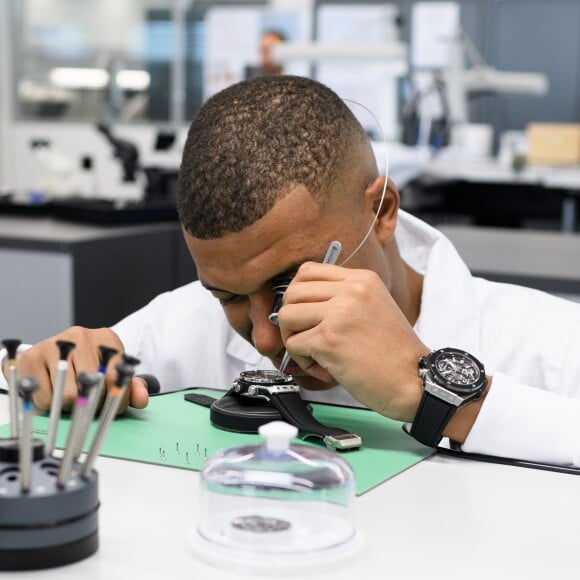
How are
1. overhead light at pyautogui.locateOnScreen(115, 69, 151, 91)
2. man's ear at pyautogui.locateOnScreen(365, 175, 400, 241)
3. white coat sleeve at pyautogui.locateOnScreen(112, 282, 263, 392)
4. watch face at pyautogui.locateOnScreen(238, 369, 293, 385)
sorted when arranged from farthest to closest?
overhead light at pyautogui.locateOnScreen(115, 69, 151, 91) < white coat sleeve at pyautogui.locateOnScreen(112, 282, 263, 392) < man's ear at pyautogui.locateOnScreen(365, 175, 400, 241) < watch face at pyautogui.locateOnScreen(238, 369, 293, 385)

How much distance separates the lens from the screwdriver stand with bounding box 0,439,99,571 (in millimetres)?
628

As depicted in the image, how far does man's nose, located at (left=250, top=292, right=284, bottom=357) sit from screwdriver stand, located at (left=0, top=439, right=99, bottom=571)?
0.44 meters

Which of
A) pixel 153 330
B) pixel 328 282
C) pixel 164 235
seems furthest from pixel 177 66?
pixel 328 282

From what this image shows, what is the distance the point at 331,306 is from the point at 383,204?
319 millimetres

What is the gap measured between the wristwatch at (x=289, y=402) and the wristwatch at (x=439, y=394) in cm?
7

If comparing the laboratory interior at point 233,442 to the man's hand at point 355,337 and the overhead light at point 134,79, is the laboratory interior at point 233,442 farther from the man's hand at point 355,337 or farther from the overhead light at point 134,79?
the overhead light at point 134,79

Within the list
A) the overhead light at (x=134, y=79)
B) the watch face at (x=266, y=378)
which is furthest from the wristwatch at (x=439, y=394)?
the overhead light at (x=134, y=79)

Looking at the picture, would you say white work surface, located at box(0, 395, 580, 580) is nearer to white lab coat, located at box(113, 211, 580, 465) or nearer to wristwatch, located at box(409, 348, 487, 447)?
wristwatch, located at box(409, 348, 487, 447)

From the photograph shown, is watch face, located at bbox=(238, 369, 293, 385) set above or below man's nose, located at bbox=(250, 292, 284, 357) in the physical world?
below

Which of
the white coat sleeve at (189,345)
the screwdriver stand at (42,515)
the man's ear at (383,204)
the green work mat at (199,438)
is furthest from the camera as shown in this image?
the white coat sleeve at (189,345)

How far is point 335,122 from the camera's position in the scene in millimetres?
1198

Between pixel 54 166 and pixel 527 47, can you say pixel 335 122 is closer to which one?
pixel 54 166

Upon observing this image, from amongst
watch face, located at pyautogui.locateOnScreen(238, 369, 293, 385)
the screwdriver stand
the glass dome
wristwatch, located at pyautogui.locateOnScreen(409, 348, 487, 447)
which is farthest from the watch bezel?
the screwdriver stand

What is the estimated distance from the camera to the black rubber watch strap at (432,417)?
954mm
